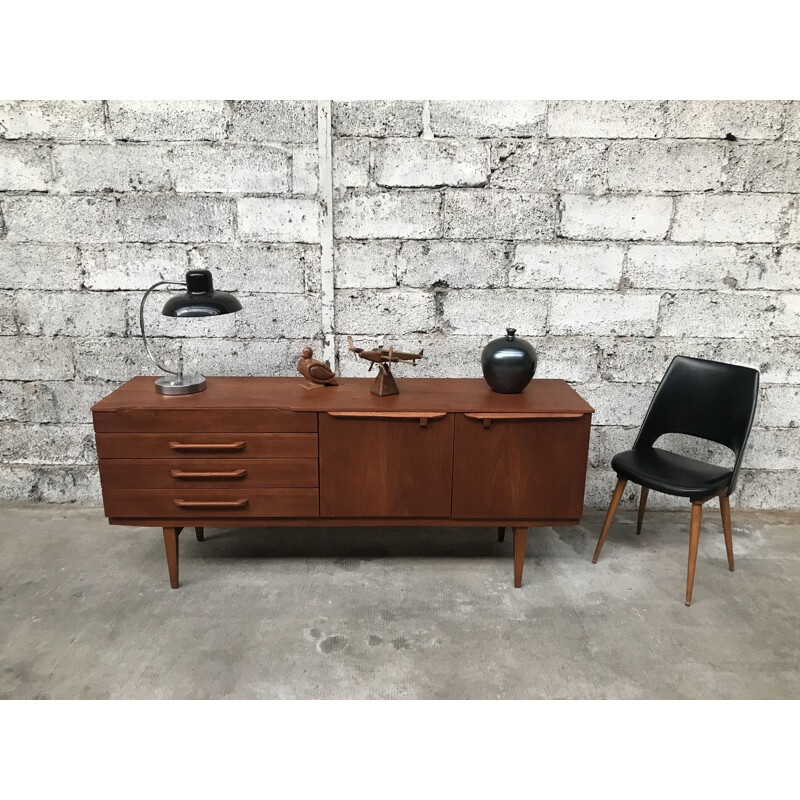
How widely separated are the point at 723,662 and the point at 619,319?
1.56 metres

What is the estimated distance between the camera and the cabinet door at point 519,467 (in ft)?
8.23

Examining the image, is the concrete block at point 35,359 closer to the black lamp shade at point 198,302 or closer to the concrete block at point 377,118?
the black lamp shade at point 198,302

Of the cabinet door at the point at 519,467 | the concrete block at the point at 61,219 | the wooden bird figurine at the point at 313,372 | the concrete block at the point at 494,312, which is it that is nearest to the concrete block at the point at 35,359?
the concrete block at the point at 61,219

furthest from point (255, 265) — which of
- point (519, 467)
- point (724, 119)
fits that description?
point (724, 119)

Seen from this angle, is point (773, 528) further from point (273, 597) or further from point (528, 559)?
point (273, 597)

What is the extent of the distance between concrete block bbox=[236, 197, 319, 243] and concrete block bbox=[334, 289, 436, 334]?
324 millimetres

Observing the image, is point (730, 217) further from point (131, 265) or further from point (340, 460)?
point (131, 265)

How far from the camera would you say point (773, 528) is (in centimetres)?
318

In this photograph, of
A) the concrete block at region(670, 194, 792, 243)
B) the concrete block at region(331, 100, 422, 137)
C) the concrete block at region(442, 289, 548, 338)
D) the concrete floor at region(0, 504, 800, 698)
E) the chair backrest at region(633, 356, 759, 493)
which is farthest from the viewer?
the concrete block at region(442, 289, 548, 338)

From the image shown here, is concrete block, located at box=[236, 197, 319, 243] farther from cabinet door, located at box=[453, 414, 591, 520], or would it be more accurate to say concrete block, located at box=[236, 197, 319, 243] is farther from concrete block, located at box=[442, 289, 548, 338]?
cabinet door, located at box=[453, 414, 591, 520]

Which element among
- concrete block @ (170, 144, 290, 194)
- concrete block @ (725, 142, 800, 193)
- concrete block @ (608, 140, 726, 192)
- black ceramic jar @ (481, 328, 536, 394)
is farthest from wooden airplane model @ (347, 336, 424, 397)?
concrete block @ (725, 142, 800, 193)

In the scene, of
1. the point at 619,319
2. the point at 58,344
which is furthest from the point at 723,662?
the point at 58,344

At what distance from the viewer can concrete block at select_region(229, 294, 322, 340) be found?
3.07 m

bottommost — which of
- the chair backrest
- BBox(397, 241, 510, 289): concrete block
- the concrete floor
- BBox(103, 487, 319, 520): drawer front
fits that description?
the concrete floor
